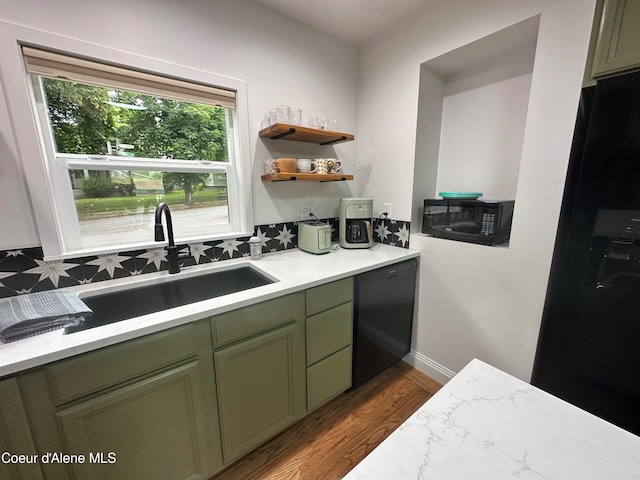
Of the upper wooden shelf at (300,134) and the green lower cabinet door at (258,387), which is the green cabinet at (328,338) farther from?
the upper wooden shelf at (300,134)

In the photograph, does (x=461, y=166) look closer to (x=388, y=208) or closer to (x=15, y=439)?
(x=388, y=208)

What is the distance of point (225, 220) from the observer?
1.76m

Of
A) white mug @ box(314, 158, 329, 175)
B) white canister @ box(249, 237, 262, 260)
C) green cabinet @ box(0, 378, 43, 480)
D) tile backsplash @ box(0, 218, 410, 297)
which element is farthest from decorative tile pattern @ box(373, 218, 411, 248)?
green cabinet @ box(0, 378, 43, 480)

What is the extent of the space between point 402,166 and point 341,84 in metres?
0.80

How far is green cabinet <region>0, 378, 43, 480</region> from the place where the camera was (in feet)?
2.46

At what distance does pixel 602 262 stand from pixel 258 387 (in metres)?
1.56

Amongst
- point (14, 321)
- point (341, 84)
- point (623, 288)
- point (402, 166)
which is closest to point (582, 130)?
point (623, 288)

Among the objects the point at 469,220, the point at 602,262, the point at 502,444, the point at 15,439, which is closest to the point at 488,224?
the point at 469,220

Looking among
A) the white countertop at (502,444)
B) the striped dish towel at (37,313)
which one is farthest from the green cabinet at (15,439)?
the white countertop at (502,444)

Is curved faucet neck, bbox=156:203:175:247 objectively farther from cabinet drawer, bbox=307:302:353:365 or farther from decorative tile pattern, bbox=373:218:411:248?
decorative tile pattern, bbox=373:218:411:248

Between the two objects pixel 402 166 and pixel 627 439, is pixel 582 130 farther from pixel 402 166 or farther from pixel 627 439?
pixel 627 439

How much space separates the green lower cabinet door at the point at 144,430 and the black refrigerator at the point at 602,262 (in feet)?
5.36

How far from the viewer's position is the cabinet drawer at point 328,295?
136 centimetres

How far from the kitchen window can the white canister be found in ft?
0.32
